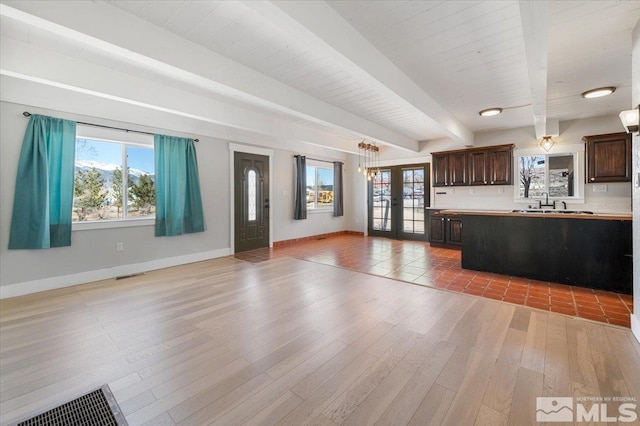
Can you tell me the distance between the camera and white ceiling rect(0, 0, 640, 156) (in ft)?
6.82

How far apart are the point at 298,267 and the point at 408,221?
4145mm

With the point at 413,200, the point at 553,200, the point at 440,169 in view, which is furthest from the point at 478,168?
the point at 413,200

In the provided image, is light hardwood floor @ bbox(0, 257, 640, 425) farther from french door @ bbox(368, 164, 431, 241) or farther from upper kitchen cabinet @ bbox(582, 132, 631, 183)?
french door @ bbox(368, 164, 431, 241)

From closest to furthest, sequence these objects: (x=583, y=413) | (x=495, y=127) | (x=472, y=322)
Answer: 1. (x=583, y=413)
2. (x=472, y=322)
3. (x=495, y=127)

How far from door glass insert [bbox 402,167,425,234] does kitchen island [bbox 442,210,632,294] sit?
2.91 meters

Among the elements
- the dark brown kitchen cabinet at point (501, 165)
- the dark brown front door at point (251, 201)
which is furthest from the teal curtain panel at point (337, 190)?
the dark brown kitchen cabinet at point (501, 165)

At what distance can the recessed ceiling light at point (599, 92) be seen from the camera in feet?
12.4

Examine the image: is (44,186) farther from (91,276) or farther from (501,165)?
(501,165)

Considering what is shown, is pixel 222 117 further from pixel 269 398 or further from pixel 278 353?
pixel 269 398

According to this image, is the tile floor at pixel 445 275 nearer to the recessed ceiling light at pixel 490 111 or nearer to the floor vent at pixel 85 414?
the recessed ceiling light at pixel 490 111

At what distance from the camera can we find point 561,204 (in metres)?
5.59

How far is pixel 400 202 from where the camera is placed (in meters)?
7.85

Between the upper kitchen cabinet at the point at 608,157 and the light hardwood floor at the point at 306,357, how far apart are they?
4043mm

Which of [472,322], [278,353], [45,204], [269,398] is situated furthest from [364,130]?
[45,204]
